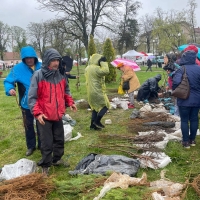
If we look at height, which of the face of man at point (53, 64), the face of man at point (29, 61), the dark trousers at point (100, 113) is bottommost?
the dark trousers at point (100, 113)

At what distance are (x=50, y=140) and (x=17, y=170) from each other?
24.0 inches

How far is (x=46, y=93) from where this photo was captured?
140 inches

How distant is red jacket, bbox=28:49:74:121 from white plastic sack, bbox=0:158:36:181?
768 mm

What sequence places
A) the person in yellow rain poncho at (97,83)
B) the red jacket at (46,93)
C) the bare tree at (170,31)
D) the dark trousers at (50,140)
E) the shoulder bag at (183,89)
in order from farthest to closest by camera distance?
the bare tree at (170,31), the person in yellow rain poncho at (97,83), the shoulder bag at (183,89), the dark trousers at (50,140), the red jacket at (46,93)

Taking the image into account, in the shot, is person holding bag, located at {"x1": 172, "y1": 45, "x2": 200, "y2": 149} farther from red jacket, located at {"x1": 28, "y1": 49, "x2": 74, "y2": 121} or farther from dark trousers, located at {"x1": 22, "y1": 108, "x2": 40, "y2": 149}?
dark trousers, located at {"x1": 22, "y1": 108, "x2": 40, "y2": 149}

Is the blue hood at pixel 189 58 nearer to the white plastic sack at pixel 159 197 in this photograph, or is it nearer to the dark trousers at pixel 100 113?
the dark trousers at pixel 100 113

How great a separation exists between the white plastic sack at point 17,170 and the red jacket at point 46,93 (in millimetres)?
768

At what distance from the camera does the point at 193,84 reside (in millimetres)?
4320

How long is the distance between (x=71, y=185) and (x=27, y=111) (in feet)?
5.62

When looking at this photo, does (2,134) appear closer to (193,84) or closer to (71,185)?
(71,185)

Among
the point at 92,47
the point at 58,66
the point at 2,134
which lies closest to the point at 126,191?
the point at 58,66

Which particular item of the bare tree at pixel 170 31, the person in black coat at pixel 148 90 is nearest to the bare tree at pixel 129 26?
the bare tree at pixel 170 31

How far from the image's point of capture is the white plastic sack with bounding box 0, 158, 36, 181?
Answer: 3.52 m

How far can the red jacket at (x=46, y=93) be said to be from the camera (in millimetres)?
3482
